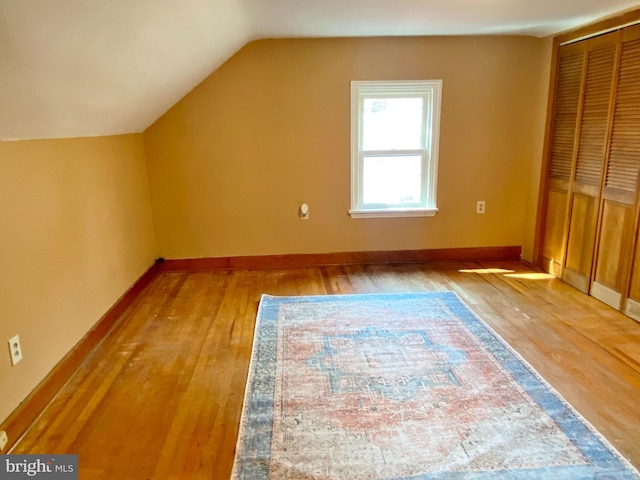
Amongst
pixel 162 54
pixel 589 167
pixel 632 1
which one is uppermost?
pixel 632 1

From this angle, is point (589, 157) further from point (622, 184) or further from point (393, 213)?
point (393, 213)

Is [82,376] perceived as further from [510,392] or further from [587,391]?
[587,391]

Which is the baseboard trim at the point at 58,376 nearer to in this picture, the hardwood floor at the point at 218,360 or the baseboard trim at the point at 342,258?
the hardwood floor at the point at 218,360

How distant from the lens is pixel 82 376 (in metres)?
2.44

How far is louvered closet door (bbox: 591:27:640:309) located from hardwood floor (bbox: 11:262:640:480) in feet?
0.79

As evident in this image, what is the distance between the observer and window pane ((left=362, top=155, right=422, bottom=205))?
13.5ft

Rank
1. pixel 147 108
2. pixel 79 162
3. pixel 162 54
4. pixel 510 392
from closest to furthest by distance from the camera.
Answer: pixel 510 392 → pixel 162 54 → pixel 79 162 → pixel 147 108

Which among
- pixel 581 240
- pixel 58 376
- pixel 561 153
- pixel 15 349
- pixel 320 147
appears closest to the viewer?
pixel 15 349

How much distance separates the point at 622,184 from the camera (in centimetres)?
307

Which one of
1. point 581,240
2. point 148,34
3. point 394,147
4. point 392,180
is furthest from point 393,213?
point 148,34

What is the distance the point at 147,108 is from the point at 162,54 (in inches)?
35.1

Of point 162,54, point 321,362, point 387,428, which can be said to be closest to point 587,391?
point 387,428

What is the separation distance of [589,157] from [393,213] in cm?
158

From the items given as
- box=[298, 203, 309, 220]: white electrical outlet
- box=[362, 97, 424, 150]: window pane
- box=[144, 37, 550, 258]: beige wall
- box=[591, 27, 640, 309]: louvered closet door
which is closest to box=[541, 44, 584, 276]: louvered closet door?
box=[144, 37, 550, 258]: beige wall
